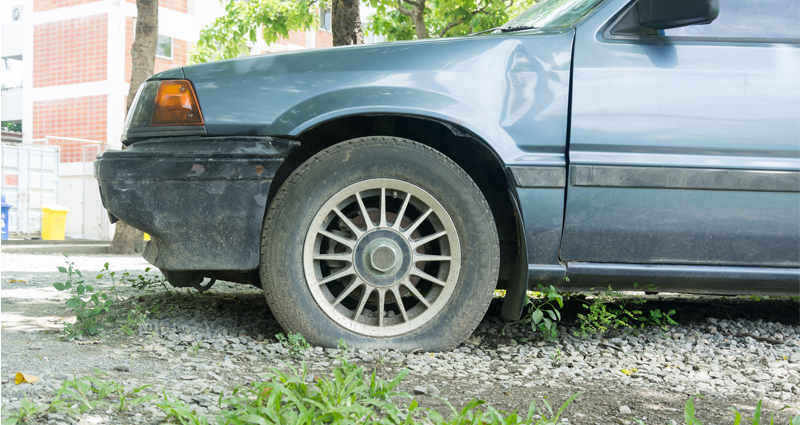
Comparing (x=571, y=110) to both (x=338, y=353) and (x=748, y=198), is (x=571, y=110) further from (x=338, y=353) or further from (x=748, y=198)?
(x=338, y=353)

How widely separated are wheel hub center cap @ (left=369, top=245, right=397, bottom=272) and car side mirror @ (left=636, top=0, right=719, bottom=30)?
146cm

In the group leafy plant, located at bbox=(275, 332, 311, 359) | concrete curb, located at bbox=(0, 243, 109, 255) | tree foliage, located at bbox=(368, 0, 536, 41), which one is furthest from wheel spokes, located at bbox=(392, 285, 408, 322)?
concrete curb, located at bbox=(0, 243, 109, 255)

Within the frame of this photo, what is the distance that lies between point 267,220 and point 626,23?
1778mm

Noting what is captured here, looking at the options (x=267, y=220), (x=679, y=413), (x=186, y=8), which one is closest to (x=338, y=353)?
(x=267, y=220)

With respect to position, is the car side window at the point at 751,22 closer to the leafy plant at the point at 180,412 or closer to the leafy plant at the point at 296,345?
the leafy plant at the point at 296,345

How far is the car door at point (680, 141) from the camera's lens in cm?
261

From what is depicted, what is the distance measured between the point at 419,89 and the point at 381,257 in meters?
0.73

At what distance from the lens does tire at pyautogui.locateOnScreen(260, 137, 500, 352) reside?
258cm

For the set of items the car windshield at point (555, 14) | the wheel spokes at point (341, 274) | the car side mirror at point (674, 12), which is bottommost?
the wheel spokes at point (341, 274)

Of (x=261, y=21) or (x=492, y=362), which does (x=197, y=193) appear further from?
(x=261, y=21)

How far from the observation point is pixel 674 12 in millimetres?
2529

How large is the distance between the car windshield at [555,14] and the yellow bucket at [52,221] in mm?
14401

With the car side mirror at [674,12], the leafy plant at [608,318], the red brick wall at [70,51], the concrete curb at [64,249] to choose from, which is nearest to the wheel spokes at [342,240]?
the leafy plant at [608,318]

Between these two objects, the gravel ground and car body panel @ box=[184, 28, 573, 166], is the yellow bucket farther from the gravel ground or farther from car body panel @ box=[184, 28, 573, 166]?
car body panel @ box=[184, 28, 573, 166]
